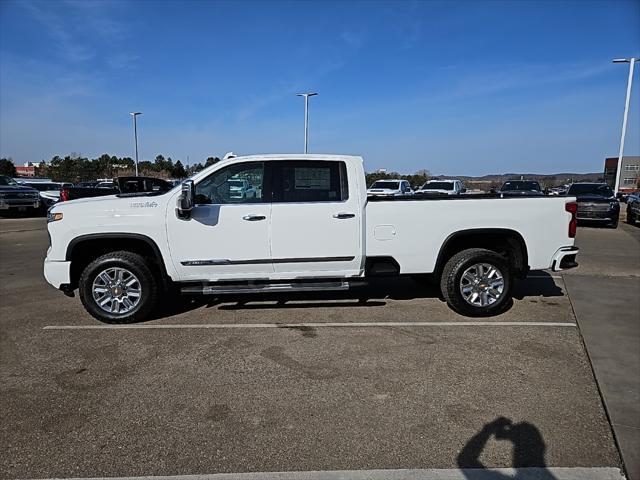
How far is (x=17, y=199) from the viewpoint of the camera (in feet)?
62.6

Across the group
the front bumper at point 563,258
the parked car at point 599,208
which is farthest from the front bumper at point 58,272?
the parked car at point 599,208

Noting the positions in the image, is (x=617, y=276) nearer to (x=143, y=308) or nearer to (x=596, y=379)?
(x=596, y=379)

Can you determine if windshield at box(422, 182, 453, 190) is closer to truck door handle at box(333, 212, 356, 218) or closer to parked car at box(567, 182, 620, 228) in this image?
parked car at box(567, 182, 620, 228)

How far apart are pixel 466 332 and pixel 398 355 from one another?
41.8 inches

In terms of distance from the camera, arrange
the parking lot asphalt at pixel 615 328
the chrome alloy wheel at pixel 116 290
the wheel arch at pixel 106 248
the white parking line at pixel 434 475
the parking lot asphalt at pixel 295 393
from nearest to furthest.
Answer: the white parking line at pixel 434 475 → the parking lot asphalt at pixel 295 393 → the parking lot asphalt at pixel 615 328 → the wheel arch at pixel 106 248 → the chrome alloy wheel at pixel 116 290

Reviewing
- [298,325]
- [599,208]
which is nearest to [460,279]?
[298,325]

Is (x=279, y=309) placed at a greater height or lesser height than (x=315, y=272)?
lesser

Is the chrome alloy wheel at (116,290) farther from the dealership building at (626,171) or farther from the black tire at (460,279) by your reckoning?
the dealership building at (626,171)

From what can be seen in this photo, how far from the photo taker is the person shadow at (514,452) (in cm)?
249

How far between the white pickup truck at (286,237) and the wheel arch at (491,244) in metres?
0.02

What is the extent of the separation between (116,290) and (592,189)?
18285mm

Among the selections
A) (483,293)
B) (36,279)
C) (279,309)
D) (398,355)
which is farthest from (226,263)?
(36,279)

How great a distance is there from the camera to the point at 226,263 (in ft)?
16.4

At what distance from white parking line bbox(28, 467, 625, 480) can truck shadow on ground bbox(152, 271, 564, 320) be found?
3080 millimetres
